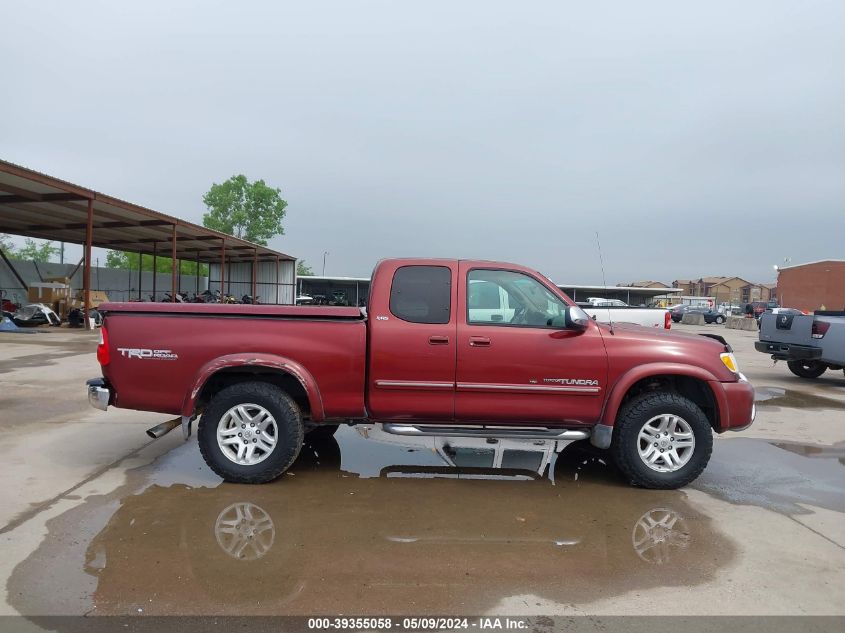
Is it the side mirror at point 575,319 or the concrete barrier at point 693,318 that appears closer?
the side mirror at point 575,319

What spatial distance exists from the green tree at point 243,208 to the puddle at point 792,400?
58110 millimetres

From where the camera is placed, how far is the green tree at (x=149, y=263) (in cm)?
6007

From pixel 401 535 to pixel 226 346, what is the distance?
204cm

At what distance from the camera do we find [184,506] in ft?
13.5

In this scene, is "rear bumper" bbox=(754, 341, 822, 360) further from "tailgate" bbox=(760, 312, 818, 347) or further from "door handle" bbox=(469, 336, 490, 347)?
"door handle" bbox=(469, 336, 490, 347)

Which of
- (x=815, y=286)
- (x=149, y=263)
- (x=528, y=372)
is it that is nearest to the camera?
(x=528, y=372)

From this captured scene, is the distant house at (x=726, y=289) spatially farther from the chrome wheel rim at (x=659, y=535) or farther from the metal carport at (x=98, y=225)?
→ the chrome wheel rim at (x=659, y=535)

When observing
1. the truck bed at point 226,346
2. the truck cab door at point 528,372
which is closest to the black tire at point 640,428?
the truck cab door at point 528,372

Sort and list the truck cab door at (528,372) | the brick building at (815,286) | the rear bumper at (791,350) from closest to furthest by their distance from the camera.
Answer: the truck cab door at (528,372) → the rear bumper at (791,350) → the brick building at (815,286)

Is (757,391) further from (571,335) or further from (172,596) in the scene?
(172,596)

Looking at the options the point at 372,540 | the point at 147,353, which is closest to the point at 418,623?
the point at 372,540

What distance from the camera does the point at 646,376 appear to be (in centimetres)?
452

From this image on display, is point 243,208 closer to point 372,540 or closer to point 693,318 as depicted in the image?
point 693,318

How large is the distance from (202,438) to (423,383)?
1.85 metres
